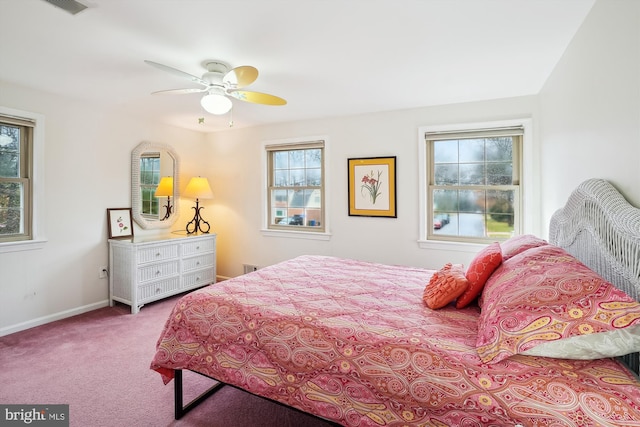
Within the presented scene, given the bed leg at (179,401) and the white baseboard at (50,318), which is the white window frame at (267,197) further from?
the bed leg at (179,401)

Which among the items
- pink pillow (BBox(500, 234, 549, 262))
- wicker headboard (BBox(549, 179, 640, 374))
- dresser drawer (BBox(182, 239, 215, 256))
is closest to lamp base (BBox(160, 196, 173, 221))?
dresser drawer (BBox(182, 239, 215, 256))

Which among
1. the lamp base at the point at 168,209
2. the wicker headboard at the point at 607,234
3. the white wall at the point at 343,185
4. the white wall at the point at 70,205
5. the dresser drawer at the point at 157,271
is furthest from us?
the lamp base at the point at 168,209

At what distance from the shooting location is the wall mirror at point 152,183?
13.5 feet

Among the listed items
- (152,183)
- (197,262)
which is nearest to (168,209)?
(152,183)

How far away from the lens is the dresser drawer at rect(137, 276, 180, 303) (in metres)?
3.71

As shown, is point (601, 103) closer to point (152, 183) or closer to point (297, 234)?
point (297, 234)

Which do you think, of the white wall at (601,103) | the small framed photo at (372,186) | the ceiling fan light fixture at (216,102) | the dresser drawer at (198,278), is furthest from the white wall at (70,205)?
the white wall at (601,103)

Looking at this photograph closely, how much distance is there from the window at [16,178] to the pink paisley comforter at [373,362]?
96.1 inches

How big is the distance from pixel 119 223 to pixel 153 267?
29.6 inches

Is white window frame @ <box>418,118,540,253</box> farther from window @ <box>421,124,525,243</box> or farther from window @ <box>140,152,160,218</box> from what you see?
window @ <box>140,152,160,218</box>

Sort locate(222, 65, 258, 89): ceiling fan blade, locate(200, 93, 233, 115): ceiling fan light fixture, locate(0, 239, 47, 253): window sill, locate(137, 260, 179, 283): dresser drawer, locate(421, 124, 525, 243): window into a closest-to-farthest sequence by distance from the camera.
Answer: locate(222, 65, 258, 89): ceiling fan blade < locate(200, 93, 233, 115): ceiling fan light fixture < locate(0, 239, 47, 253): window sill < locate(421, 124, 525, 243): window < locate(137, 260, 179, 283): dresser drawer

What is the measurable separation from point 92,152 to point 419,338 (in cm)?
404

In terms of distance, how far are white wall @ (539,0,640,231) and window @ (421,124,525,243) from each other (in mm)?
788

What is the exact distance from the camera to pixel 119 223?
399cm
